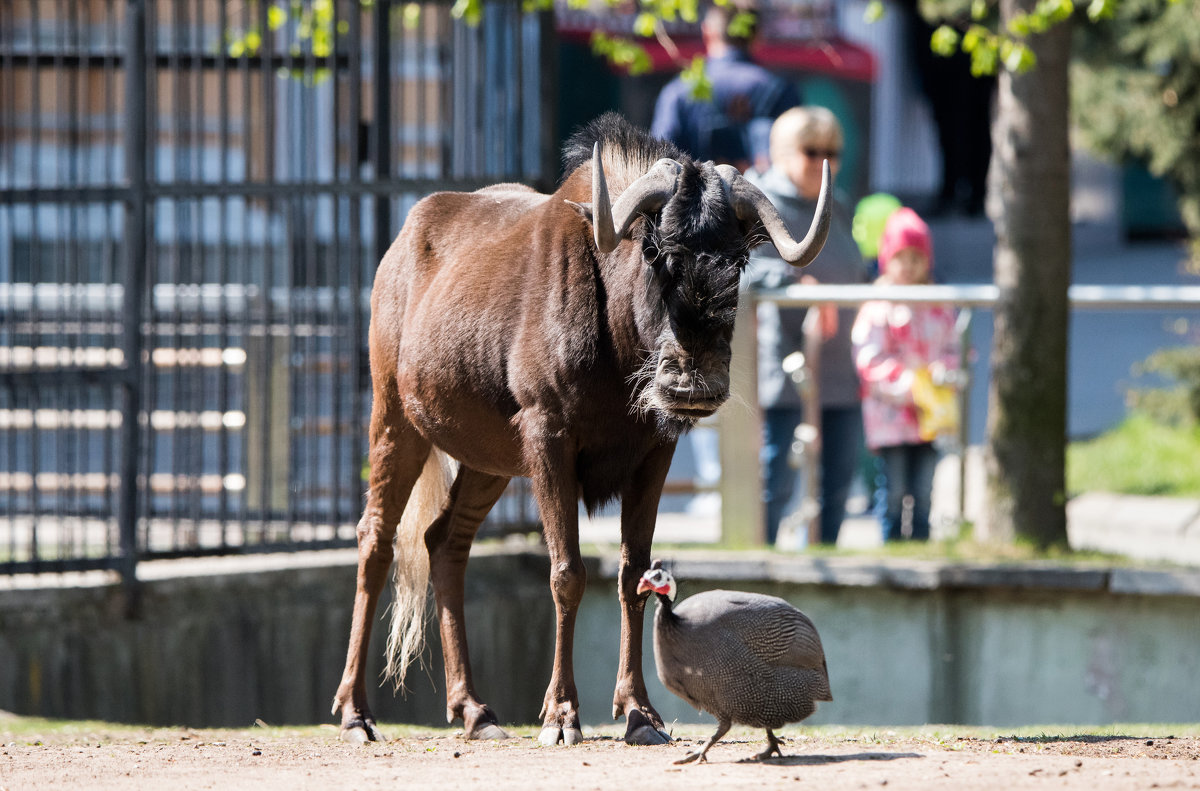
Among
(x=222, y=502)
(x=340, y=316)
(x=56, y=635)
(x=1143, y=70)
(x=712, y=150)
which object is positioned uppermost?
(x=1143, y=70)

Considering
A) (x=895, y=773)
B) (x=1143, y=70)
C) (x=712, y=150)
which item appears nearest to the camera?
(x=895, y=773)

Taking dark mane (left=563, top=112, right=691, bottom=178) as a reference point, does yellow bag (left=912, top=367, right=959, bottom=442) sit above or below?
below

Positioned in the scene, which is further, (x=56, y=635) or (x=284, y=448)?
(x=284, y=448)

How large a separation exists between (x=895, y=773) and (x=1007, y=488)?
4235 millimetres

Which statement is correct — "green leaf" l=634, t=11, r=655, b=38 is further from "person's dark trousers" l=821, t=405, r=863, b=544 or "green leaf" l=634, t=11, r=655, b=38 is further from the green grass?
the green grass

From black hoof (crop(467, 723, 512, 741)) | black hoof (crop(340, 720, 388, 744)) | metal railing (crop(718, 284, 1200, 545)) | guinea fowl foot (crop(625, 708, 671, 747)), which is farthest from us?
metal railing (crop(718, 284, 1200, 545))

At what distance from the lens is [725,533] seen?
870cm

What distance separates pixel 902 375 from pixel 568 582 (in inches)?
149

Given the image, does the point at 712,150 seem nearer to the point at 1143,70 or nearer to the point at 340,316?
the point at 340,316

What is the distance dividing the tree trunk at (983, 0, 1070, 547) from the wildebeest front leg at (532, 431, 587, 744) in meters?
3.87

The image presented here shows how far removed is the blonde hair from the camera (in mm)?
8586

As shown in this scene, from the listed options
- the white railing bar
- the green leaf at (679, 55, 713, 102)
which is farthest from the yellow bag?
the green leaf at (679, 55, 713, 102)

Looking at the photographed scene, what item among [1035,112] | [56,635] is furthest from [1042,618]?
[56,635]

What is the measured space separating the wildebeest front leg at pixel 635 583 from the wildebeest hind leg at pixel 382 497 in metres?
1.14
